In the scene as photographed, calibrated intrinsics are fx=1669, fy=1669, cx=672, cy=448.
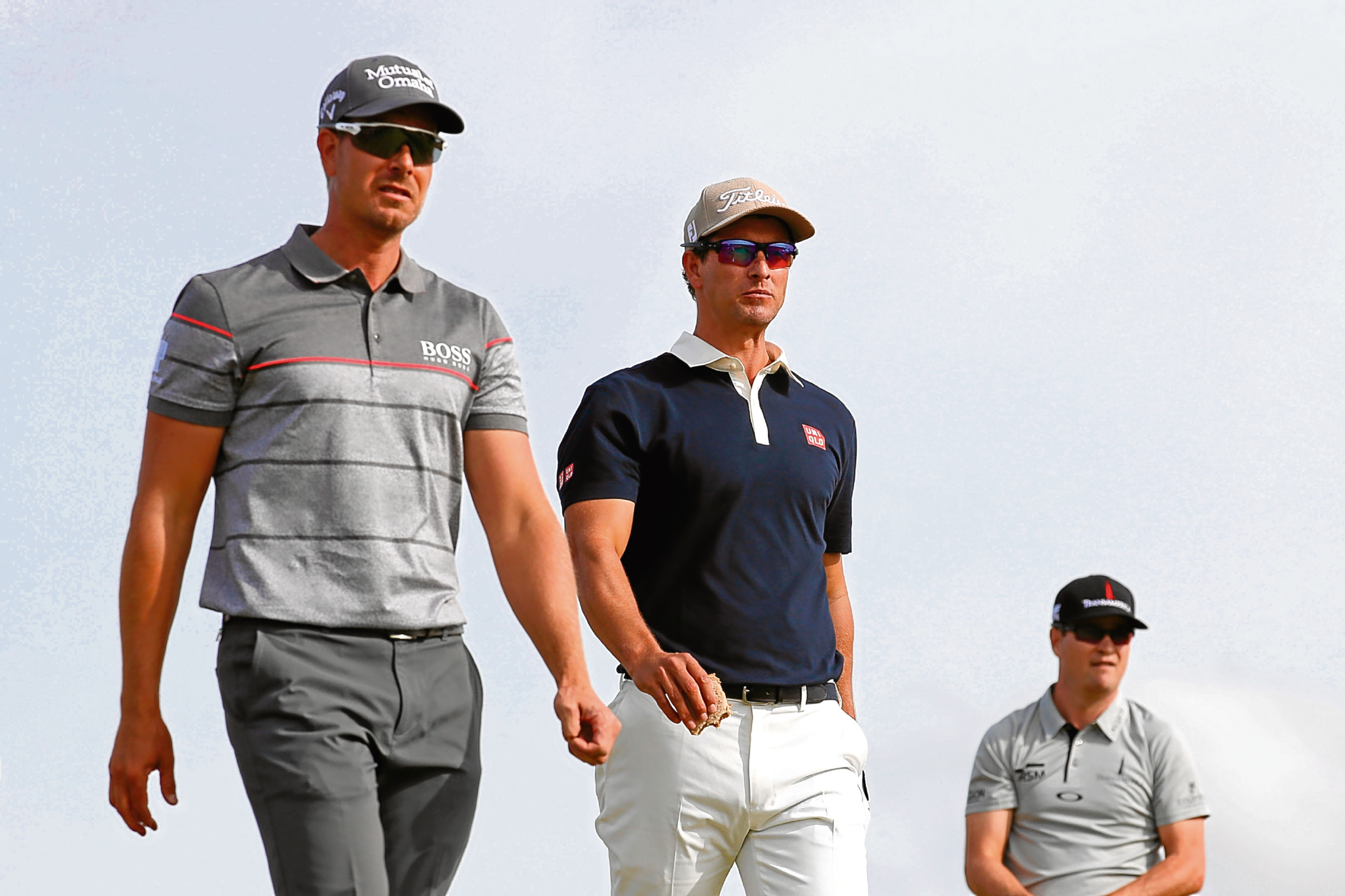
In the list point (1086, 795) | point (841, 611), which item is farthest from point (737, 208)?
point (1086, 795)

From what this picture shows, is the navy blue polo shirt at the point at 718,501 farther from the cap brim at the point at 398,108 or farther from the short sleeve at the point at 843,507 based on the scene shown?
the cap brim at the point at 398,108

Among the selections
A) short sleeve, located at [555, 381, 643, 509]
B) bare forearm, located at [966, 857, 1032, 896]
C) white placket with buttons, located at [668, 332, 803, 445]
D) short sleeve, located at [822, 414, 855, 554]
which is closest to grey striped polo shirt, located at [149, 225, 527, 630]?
short sleeve, located at [555, 381, 643, 509]

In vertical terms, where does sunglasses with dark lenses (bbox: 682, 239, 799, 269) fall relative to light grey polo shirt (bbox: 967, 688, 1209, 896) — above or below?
above

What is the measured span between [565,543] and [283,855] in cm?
104

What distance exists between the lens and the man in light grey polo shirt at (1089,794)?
773cm

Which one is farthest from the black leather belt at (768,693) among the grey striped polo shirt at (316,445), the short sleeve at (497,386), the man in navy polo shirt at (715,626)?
the grey striped polo shirt at (316,445)

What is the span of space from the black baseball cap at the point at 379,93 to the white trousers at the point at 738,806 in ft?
7.24

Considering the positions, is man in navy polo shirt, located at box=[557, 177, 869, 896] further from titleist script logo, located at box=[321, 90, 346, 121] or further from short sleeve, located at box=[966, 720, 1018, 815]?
short sleeve, located at box=[966, 720, 1018, 815]

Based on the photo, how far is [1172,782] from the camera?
7.92 m

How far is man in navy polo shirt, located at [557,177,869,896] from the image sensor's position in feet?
18.0

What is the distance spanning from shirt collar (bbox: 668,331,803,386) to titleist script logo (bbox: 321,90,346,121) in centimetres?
201

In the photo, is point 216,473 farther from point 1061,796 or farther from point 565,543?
point 1061,796

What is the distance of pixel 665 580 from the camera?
5.60 m

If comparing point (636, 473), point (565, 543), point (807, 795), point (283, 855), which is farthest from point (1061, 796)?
point (283, 855)
